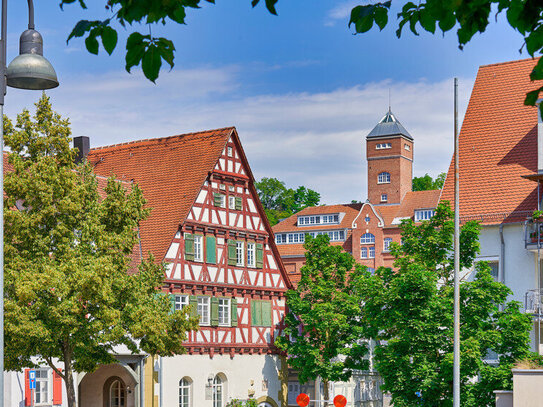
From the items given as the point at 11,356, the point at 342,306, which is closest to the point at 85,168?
the point at 11,356

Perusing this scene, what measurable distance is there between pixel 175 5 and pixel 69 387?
64.6 feet

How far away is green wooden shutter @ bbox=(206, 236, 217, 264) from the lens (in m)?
41.2

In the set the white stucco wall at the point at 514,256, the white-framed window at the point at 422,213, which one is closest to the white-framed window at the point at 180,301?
the white stucco wall at the point at 514,256

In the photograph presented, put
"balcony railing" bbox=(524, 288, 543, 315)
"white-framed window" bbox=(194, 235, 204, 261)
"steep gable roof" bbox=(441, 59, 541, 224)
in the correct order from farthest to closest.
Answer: "white-framed window" bbox=(194, 235, 204, 261)
"steep gable roof" bbox=(441, 59, 541, 224)
"balcony railing" bbox=(524, 288, 543, 315)

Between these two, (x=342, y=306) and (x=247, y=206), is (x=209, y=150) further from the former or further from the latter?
(x=342, y=306)

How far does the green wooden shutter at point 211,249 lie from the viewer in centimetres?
4122

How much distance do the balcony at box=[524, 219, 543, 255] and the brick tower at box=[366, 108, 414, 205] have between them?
8009 cm

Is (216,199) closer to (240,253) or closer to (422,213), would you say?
(240,253)

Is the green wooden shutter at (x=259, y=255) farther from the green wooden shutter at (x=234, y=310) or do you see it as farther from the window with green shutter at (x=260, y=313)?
the green wooden shutter at (x=234, y=310)

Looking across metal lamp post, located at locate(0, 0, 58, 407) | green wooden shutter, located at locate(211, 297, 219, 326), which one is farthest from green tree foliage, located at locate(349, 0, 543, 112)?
green wooden shutter, located at locate(211, 297, 219, 326)

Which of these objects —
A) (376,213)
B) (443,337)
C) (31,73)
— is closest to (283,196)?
(376,213)

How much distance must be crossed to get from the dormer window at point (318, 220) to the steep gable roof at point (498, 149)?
69.3 metres

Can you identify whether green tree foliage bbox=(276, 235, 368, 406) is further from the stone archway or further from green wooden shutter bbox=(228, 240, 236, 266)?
the stone archway

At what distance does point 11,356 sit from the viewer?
79.5 ft
